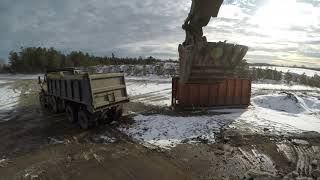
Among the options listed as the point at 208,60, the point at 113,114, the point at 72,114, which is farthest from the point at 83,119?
the point at 208,60

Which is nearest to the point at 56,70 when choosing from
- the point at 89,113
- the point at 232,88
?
the point at 89,113

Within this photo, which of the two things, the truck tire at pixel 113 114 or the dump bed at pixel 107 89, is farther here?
the truck tire at pixel 113 114

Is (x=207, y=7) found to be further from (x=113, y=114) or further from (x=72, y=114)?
(x=72, y=114)

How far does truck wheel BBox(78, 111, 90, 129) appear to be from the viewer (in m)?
12.4

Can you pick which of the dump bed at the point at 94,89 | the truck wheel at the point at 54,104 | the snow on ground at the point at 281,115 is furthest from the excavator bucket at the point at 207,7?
the truck wheel at the point at 54,104

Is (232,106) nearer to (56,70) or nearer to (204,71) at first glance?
(204,71)

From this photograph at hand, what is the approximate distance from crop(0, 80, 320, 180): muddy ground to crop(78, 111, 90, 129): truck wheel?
277 mm

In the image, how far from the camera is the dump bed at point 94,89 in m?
11.5

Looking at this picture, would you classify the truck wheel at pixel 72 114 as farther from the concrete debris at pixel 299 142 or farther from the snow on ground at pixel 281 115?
the concrete debris at pixel 299 142

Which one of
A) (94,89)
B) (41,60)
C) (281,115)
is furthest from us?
(41,60)

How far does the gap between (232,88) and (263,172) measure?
10270mm

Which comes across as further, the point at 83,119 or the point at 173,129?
the point at 83,119

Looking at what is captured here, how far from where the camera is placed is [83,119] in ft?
41.2

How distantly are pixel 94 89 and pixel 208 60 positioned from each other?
429 cm
